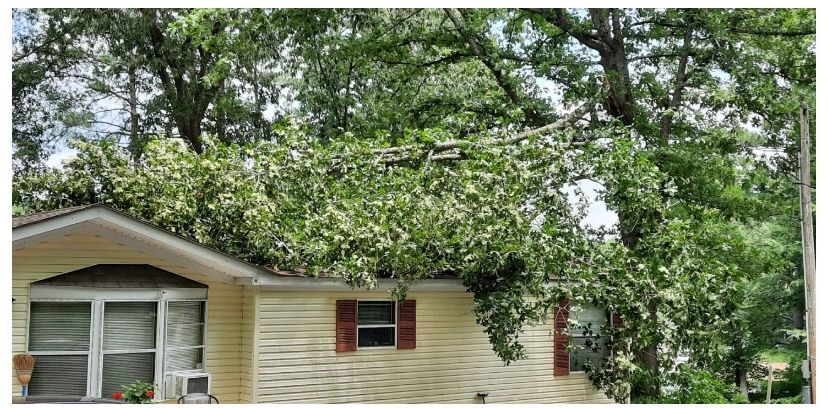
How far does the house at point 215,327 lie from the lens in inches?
307

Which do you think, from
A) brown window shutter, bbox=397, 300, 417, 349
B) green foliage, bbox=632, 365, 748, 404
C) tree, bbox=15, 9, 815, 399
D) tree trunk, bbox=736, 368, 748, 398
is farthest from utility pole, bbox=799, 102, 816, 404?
tree trunk, bbox=736, 368, 748, 398

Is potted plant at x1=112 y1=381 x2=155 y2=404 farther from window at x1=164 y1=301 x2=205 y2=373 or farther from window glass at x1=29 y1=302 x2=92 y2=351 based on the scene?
window glass at x1=29 y1=302 x2=92 y2=351

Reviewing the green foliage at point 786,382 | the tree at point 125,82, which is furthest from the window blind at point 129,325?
the green foliage at point 786,382

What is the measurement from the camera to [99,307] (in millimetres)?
8023

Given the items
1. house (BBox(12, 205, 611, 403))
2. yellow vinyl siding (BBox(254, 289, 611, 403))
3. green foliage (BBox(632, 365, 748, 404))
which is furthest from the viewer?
green foliage (BBox(632, 365, 748, 404))

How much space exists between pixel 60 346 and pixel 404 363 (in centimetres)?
378

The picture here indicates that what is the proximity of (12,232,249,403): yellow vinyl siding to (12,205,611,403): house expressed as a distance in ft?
0.04

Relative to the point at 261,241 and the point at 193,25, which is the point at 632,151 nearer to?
the point at 261,241

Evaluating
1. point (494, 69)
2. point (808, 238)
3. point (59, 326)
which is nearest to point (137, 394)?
point (59, 326)

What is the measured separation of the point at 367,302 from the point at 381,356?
649mm

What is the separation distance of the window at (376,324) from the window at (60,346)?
2944 millimetres

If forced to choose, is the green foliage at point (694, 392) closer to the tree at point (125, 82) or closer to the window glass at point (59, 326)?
the window glass at point (59, 326)

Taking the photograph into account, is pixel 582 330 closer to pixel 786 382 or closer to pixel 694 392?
pixel 694 392

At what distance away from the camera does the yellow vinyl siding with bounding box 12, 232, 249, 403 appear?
25.2ft
